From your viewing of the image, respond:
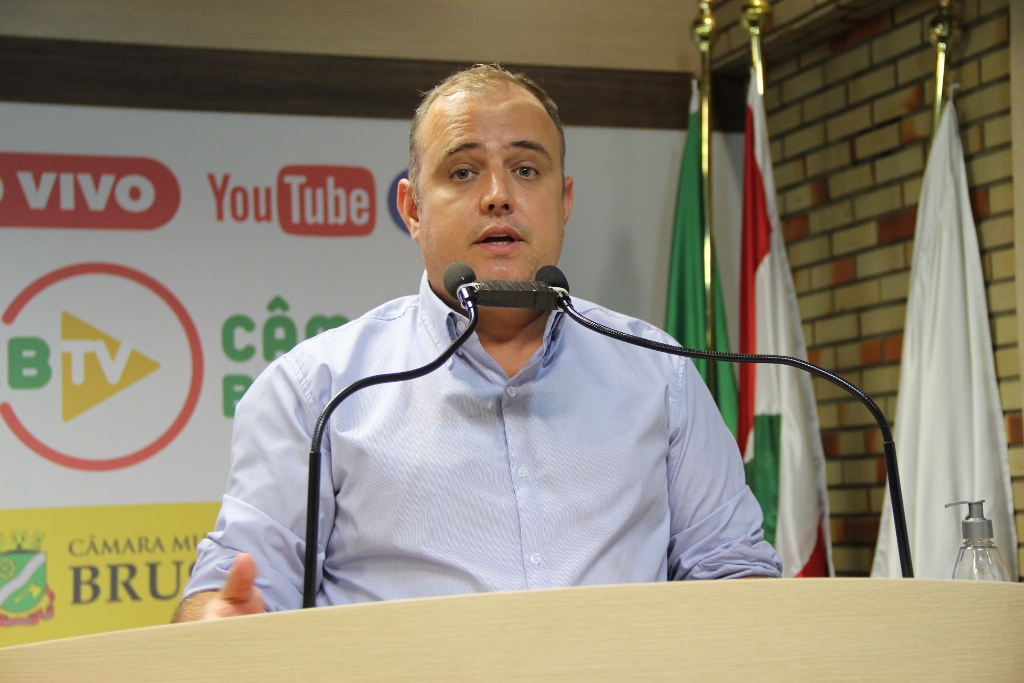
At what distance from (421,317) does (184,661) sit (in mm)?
1069

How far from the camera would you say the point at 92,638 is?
90 centimetres

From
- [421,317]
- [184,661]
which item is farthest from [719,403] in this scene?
[184,661]

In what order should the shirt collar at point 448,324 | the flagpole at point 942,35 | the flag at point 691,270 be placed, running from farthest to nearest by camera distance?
the flag at point 691,270
the flagpole at point 942,35
the shirt collar at point 448,324

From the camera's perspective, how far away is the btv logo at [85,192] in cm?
331

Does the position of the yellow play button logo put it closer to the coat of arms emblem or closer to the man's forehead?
the coat of arms emblem

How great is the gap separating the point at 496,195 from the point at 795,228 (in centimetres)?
220

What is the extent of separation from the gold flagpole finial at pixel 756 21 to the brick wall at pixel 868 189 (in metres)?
0.12

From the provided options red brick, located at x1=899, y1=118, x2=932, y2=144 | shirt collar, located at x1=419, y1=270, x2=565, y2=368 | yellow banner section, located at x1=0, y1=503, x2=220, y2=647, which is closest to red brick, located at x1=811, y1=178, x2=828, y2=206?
red brick, located at x1=899, y1=118, x2=932, y2=144

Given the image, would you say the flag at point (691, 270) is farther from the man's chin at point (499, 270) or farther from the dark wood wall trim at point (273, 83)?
the man's chin at point (499, 270)

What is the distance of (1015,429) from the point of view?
112 inches

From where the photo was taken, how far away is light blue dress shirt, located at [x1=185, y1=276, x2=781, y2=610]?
1.61 metres

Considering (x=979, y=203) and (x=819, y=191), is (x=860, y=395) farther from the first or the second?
(x=819, y=191)

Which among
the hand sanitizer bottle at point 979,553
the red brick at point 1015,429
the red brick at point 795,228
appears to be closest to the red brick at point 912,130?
the red brick at point 795,228

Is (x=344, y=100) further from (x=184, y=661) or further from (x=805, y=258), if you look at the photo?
(x=184, y=661)
